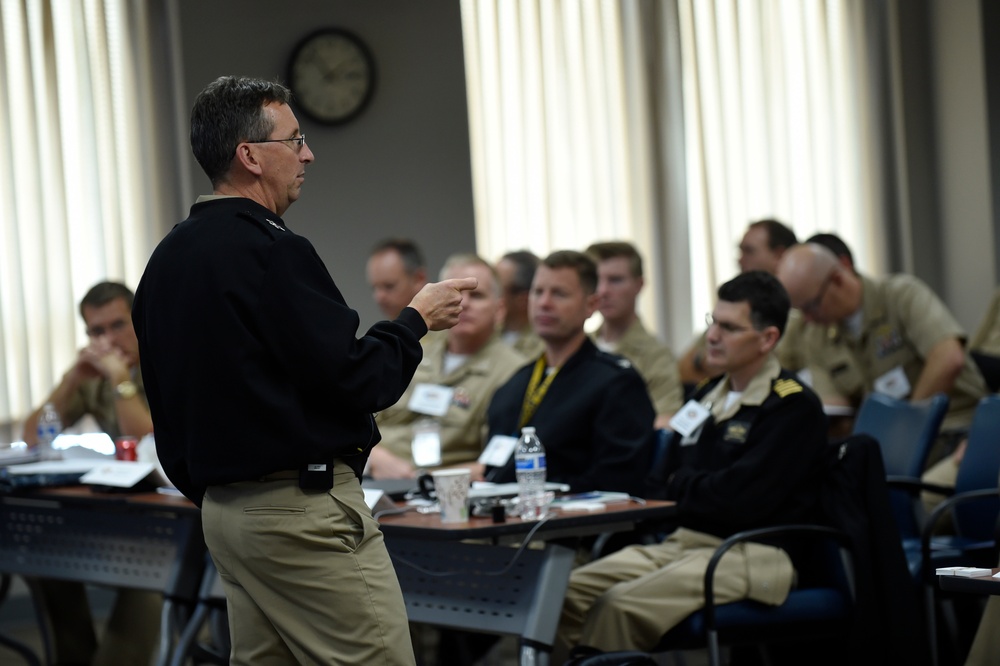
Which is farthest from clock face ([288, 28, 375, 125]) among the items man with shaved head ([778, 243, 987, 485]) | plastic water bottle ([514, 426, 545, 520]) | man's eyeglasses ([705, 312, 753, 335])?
plastic water bottle ([514, 426, 545, 520])

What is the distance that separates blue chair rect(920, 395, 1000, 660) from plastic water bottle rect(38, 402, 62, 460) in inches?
128

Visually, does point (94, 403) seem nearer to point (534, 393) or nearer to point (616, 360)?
point (534, 393)

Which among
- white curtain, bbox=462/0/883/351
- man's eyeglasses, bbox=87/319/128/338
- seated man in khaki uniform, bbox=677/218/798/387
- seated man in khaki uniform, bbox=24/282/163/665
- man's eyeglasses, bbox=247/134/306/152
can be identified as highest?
white curtain, bbox=462/0/883/351

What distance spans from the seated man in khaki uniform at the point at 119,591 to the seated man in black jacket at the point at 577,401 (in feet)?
4.73

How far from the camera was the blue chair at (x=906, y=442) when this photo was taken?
3.83 m

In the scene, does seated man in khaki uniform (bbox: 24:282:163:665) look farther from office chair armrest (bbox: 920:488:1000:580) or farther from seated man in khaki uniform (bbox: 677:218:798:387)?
office chair armrest (bbox: 920:488:1000:580)

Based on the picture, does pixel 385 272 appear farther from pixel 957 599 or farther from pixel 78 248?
pixel 957 599

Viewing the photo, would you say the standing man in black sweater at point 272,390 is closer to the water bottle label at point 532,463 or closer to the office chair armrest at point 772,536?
the water bottle label at point 532,463

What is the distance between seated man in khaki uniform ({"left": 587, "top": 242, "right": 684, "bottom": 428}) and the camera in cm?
514

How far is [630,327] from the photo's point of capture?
5.35m

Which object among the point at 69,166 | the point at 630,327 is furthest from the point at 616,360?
the point at 69,166

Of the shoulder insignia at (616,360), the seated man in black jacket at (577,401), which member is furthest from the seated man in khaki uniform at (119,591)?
the shoulder insignia at (616,360)

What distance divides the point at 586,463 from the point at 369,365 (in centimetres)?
169

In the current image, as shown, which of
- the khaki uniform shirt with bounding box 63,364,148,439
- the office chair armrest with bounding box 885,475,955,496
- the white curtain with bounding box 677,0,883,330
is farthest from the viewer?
the white curtain with bounding box 677,0,883,330
